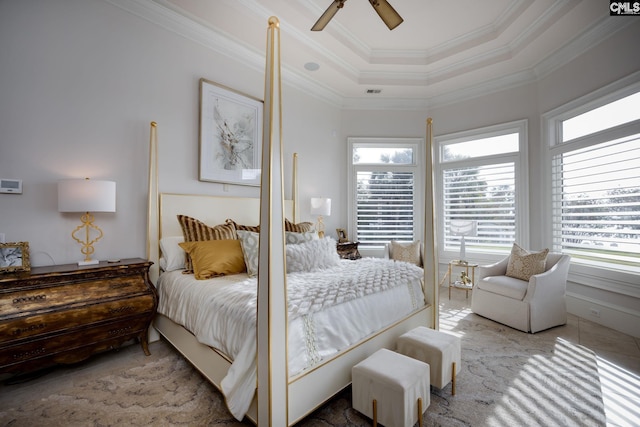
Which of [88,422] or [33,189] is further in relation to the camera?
[33,189]

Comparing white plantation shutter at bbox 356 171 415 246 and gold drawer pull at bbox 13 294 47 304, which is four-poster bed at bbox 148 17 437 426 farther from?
white plantation shutter at bbox 356 171 415 246

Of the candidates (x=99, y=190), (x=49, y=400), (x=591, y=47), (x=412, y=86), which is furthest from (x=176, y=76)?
(x=591, y=47)

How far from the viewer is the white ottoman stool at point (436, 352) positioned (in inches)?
71.6

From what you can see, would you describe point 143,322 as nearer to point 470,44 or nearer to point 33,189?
point 33,189

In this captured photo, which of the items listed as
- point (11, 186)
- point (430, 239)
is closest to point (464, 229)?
point (430, 239)

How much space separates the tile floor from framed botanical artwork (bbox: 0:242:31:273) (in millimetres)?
3847

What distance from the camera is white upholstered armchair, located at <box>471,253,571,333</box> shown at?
293 centimetres

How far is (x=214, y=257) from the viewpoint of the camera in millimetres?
2443

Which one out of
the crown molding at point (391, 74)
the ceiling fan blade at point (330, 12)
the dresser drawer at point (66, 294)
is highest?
the crown molding at point (391, 74)

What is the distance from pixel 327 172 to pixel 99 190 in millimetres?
3155

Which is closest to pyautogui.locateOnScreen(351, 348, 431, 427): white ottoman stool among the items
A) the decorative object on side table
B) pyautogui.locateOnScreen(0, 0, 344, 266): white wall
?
pyautogui.locateOnScreen(0, 0, 344, 266): white wall

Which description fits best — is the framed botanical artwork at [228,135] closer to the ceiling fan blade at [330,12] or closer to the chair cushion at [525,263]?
the ceiling fan blade at [330,12]

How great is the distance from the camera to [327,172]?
4762 millimetres

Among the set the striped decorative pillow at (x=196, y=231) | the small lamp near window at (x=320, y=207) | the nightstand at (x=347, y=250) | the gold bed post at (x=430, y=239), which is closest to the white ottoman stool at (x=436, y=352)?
the gold bed post at (x=430, y=239)
